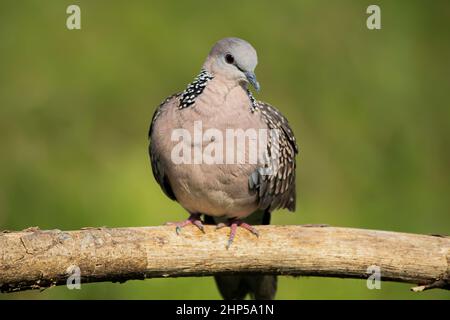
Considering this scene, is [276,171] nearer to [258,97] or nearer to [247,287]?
[247,287]

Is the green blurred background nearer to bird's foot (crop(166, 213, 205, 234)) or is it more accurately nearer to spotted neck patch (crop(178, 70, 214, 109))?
bird's foot (crop(166, 213, 205, 234))

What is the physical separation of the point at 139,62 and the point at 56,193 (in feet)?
5.19

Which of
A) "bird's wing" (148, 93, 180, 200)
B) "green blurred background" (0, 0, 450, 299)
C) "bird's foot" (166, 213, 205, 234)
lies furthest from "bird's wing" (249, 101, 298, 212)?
"green blurred background" (0, 0, 450, 299)

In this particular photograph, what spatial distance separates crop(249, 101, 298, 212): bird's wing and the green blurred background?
1.44m

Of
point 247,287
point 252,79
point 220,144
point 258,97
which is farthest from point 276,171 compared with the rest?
point 258,97

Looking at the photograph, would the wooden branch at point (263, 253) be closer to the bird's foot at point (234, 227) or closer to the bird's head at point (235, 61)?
the bird's foot at point (234, 227)

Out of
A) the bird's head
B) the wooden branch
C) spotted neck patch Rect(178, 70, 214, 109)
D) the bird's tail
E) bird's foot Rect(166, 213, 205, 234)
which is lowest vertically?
the bird's tail

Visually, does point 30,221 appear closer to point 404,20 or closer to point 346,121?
point 346,121

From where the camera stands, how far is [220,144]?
4039 mm

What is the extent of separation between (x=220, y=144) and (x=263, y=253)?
61 cm

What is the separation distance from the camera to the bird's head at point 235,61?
400cm

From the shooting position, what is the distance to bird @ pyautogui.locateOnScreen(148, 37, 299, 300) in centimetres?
402

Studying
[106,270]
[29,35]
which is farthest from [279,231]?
[29,35]

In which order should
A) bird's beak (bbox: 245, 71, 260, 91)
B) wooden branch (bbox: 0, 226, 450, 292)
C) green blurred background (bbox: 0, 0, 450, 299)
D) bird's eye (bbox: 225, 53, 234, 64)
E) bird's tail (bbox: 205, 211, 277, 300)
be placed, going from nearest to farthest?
wooden branch (bbox: 0, 226, 450, 292), bird's beak (bbox: 245, 71, 260, 91), bird's eye (bbox: 225, 53, 234, 64), bird's tail (bbox: 205, 211, 277, 300), green blurred background (bbox: 0, 0, 450, 299)
